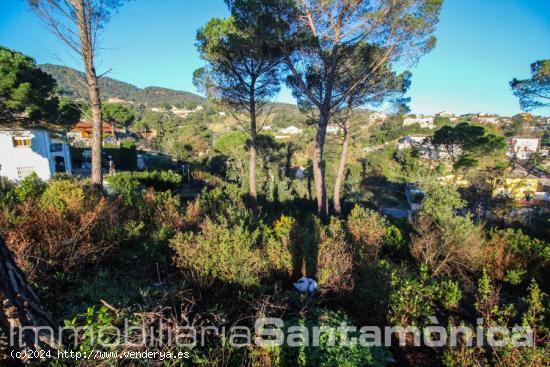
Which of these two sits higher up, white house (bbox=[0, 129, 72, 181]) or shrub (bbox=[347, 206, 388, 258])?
white house (bbox=[0, 129, 72, 181])

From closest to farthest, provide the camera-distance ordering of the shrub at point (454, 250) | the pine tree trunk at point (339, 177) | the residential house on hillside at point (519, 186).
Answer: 1. the shrub at point (454, 250)
2. the pine tree trunk at point (339, 177)
3. the residential house on hillside at point (519, 186)

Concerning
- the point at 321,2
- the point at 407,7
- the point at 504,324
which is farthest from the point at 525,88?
the point at 504,324

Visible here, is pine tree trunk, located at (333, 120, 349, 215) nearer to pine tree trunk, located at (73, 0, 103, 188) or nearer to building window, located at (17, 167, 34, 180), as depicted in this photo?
pine tree trunk, located at (73, 0, 103, 188)

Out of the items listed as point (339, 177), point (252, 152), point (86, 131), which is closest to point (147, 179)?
point (252, 152)

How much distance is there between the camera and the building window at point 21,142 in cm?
1600

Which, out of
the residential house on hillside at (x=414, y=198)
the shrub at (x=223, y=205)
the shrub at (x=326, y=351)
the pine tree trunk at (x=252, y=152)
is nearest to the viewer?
the shrub at (x=326, y=351)

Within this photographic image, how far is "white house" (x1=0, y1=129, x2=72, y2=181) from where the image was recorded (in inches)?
619

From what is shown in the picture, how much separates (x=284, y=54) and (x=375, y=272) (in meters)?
6.82

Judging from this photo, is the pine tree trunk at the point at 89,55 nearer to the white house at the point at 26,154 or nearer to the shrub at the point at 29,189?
the shrub at the point at 29,189

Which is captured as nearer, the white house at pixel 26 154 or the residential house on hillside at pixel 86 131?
the white house at pixel 26 154

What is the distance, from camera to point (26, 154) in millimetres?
16422

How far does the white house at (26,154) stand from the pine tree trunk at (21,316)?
58.8ft

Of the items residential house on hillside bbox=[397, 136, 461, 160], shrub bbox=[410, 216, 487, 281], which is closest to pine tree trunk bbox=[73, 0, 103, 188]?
shrub bbox=[410, 216, 487, 281]

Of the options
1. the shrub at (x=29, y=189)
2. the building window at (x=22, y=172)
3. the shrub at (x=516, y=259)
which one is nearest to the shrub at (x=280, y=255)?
the shrub at (x=516, y=259)
